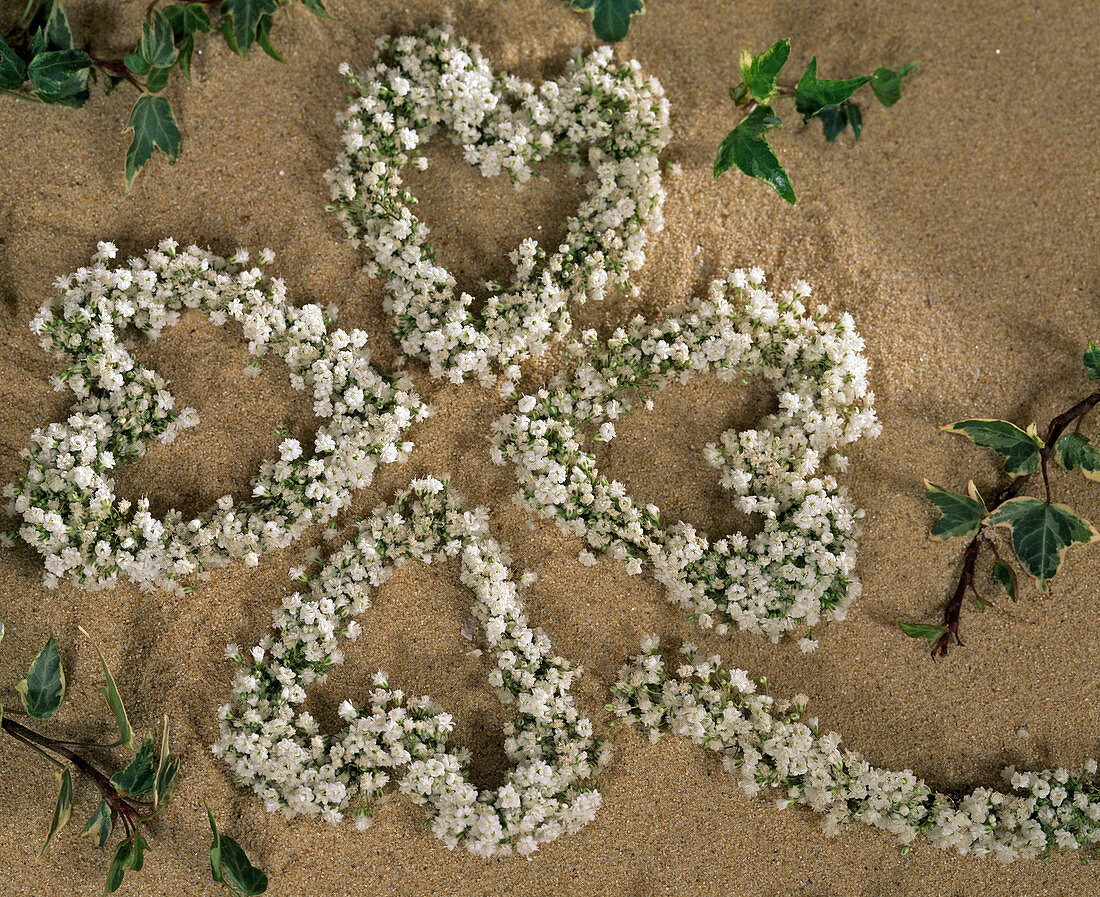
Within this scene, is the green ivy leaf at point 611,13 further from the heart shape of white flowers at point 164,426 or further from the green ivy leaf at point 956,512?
the green ivy leaf at point 956,512

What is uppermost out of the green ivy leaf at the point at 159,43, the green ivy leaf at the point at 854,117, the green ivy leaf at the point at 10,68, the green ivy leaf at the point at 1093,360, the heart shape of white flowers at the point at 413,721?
the green ivy leaf at the point at 854,117

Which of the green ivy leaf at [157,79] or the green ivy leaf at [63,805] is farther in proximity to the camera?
the green ivy leaf at [157,79]

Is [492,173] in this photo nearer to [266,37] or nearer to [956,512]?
[266,37]

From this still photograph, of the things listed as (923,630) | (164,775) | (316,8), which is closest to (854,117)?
(923,630)

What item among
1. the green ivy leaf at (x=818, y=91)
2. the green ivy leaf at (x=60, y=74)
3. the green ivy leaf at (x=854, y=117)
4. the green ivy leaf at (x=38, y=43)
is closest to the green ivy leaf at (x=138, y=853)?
the green ivy leaf at (x=60, y=74)

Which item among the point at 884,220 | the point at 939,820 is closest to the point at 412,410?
the point at 884,220

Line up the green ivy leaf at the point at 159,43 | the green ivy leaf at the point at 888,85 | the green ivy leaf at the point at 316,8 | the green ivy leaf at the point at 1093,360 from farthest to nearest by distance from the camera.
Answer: the green ivy leaf at the point at 888,85
the green ivy leaf at the point at 1093,360
the green ivy leaf at the point at 316,8
the green ivy leaf at the point at 159,43
